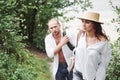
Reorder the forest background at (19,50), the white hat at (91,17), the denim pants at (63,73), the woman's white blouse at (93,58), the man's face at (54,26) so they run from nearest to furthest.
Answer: the woman's white blouse at (93,58)
the white hat at (91,17)
the man's face at (54,26)
the denim pants at (63,73)
the forest background at (19,50)

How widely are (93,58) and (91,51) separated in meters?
0.08

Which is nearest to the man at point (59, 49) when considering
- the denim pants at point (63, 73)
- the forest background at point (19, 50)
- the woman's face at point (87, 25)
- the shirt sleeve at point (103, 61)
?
the denim pants at point (63, 73)

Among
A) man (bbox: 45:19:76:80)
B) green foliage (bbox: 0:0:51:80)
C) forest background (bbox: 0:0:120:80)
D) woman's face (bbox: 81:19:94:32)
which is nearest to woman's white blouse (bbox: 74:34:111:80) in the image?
woman's face (bbox: 81:19:94:32)

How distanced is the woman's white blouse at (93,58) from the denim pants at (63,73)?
58 cm

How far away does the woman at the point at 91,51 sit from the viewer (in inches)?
184

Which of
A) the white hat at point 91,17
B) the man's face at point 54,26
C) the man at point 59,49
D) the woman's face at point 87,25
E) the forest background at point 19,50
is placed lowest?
the forest background at point 19,50

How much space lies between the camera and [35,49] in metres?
12.3

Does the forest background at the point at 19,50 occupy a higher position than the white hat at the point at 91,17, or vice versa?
the white hat at the point at 91,17

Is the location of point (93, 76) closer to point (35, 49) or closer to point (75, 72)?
point (75, 72)

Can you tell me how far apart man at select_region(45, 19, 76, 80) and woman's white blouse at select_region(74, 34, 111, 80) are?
0.41 m

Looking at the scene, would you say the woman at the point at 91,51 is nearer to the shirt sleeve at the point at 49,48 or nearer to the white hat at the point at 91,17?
the white hat at the point at 91,17

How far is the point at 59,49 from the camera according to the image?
5.14m

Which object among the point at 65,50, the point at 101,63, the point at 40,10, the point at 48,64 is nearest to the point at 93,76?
the point at 101,63

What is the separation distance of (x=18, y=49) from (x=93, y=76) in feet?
11.3
